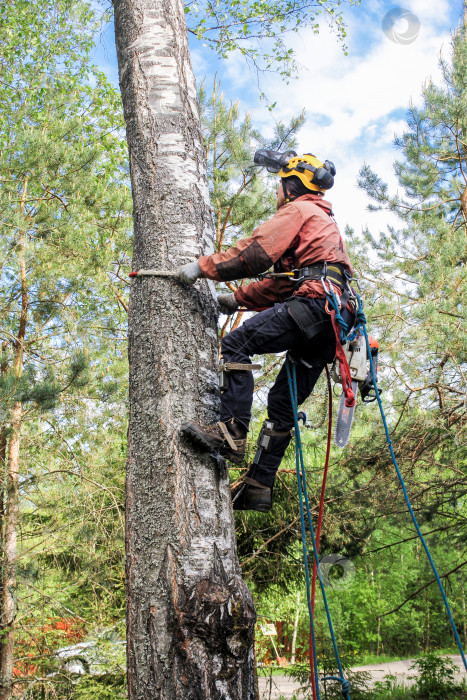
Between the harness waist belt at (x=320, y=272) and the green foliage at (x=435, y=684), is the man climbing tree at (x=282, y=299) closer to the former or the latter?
the harness waist belt at (x=320, y=272)

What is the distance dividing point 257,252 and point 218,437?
3.12ft

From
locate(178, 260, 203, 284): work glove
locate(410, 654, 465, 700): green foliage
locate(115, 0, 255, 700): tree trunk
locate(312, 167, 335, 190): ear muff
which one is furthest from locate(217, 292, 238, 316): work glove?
locate(410, 654, 465, 700): green foliage

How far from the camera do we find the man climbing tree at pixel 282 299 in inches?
102

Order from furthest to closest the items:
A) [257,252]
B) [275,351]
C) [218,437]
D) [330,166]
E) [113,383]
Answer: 1. [113,383]
2. [330,166]
3. [275,351]
4. [257,252]
5. [218,437]

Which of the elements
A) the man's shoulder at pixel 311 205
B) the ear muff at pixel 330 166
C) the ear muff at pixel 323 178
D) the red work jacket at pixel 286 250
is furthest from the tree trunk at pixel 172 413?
the ear muff at pixel 330 166

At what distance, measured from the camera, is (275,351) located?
9.02 feet

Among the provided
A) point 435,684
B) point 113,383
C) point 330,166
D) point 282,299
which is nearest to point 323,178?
point 330,166

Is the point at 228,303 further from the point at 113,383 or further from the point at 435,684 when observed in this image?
the point at 435,684

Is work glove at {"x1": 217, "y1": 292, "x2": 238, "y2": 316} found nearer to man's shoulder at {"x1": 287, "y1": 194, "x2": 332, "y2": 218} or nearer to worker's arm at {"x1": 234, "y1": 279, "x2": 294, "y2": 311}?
worker's arm at {"x1": 234, "y1": 279, "x2": 294, "y2": 311}

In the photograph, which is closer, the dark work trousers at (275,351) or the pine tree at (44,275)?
the dark work trousers at (275,351)

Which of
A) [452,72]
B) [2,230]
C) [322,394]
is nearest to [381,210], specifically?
[452,72]

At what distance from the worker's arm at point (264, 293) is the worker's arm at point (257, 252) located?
0.75ft

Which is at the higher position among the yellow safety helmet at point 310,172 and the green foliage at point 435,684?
the yellow safety helmet at point 310,172

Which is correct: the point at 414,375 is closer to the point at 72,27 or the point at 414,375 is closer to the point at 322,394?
the point at 322,394
